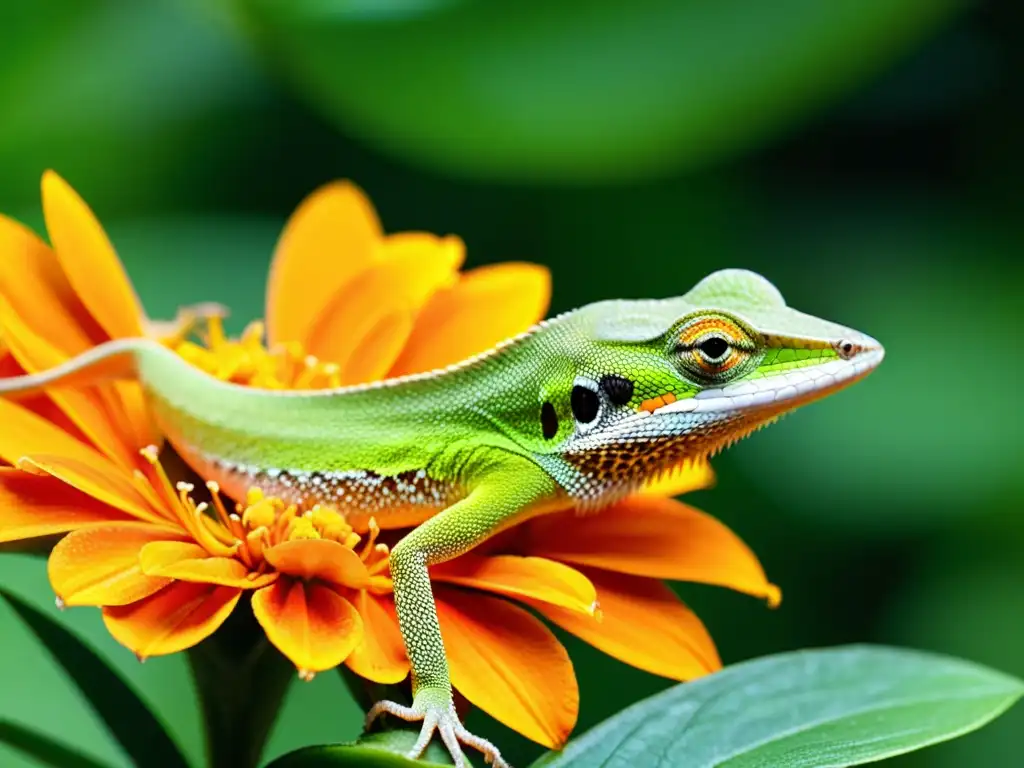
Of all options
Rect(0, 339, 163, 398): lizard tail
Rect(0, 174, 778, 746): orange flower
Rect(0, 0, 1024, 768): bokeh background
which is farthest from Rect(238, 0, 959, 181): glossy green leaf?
Rect(0, 339, 163, 398): lizard tail

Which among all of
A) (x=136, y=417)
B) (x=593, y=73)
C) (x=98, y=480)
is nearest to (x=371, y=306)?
(x=136, y=417)

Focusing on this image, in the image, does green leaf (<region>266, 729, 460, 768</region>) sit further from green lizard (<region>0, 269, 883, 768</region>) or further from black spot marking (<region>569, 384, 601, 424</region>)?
black spot marking (<region>569, 384, 601, 424</region>)

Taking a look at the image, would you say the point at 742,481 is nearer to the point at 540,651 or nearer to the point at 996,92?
the point at 996,92

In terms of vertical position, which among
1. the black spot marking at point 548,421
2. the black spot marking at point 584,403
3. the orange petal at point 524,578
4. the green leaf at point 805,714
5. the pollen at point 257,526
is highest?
the black spot marking at point 584,403

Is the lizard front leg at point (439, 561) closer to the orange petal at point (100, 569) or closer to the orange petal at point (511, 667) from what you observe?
the orange petal at point (511, 667)

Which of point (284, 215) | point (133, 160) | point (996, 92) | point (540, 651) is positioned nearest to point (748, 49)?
point (996, 92)

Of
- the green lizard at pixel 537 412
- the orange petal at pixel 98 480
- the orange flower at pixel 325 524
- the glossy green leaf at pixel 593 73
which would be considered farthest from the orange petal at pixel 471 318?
the glossy green leaf at pixel 593 73
